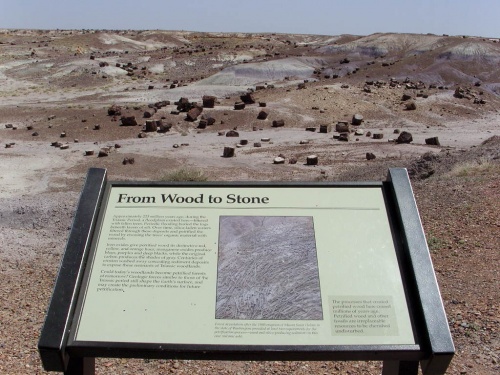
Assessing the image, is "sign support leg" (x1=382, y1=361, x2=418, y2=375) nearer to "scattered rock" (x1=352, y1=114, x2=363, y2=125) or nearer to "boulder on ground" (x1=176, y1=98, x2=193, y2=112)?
"scattered rock" (x1=352, y1=114, x2=363, y2=125)

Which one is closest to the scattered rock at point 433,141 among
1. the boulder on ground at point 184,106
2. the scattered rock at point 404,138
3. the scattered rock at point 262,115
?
the scattered rock at point 404,138

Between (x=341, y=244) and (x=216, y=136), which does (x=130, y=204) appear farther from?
(x=216, y=136)

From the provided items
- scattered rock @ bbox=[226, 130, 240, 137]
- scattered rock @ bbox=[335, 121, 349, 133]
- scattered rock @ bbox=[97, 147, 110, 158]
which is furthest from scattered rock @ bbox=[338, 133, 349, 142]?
scattered rock @ bbox=[97, 147, 110, 158]

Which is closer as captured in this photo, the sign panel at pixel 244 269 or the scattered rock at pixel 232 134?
the sign panel at pixel 244 269

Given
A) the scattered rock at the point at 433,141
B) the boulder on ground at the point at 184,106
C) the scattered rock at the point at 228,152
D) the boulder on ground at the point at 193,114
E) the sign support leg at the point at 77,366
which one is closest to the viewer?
the sign support leg at the point at 77,366

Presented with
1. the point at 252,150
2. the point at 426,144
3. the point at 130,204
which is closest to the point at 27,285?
the point at 130,204

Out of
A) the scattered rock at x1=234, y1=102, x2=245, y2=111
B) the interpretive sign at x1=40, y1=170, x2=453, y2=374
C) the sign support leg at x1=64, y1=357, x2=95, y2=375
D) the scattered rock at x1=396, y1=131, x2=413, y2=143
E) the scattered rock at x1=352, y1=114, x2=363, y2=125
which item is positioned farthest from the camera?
the scattered rock at x1=234, y1=102, x2=245, y2=111

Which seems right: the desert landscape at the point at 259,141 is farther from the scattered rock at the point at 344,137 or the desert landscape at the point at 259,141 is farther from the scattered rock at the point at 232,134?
the scattered rock at the point at 232,134

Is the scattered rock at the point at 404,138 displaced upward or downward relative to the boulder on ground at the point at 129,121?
upward

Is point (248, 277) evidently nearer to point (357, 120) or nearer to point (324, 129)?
point (324, 129)

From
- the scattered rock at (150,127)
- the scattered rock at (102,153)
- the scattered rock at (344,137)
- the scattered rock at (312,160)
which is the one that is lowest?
the scattered rock at (150,127)

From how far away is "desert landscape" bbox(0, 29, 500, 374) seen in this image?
6613 millimetres

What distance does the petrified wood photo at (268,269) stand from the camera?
355 centimetres

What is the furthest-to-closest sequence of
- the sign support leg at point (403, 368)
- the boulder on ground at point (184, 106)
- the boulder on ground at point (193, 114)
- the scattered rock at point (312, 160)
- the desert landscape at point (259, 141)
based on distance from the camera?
the boulder on ground at point (184, 106)
the boulder on ground at point (193, 114)
the scattered rock at point (312, 160)
the desert landscape at point (259, 141)
the sign support leg at point (403, 368)
